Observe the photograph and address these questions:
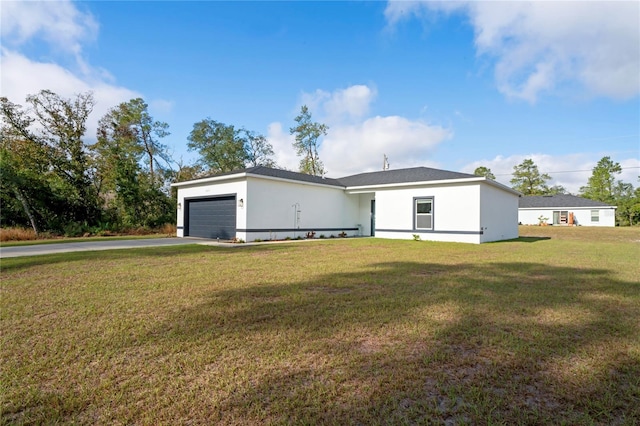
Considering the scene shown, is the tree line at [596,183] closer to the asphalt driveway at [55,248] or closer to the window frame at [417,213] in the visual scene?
the window frame at [417,213]

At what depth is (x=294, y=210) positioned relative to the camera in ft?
50.1

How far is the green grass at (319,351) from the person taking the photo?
1.99 metres

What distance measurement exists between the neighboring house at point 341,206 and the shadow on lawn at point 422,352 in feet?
29.3

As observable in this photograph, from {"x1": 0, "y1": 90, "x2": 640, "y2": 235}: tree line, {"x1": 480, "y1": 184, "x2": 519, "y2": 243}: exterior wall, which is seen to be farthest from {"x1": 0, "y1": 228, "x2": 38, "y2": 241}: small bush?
{"x1": 480, "y1": 184, "x2": 519, "y2": 243}: exterior wall

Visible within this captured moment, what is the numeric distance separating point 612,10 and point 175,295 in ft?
49.3

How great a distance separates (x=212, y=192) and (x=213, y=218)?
4.10 feet

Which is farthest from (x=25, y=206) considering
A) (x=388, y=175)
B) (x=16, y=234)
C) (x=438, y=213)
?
(x=438, y=213)

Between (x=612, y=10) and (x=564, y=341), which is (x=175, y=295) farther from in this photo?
(x=612, y=10)

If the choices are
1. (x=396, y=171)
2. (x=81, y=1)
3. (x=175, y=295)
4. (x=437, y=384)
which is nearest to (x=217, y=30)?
(x=81, y=1)

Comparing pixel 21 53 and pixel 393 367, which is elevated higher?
pixel 21 53

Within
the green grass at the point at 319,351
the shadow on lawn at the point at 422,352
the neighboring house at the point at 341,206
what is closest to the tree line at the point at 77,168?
the neighboring house at the point at 341,206

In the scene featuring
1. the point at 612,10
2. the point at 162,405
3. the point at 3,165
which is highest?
the point at 612,10

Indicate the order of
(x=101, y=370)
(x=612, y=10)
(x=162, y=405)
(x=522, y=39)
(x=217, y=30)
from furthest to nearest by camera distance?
(x=522, y=39) < (x=217, y=30) < (x=612, y=10) < (x=101, y=370) < (x=162, y=405)

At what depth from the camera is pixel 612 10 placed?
33.7 ft
